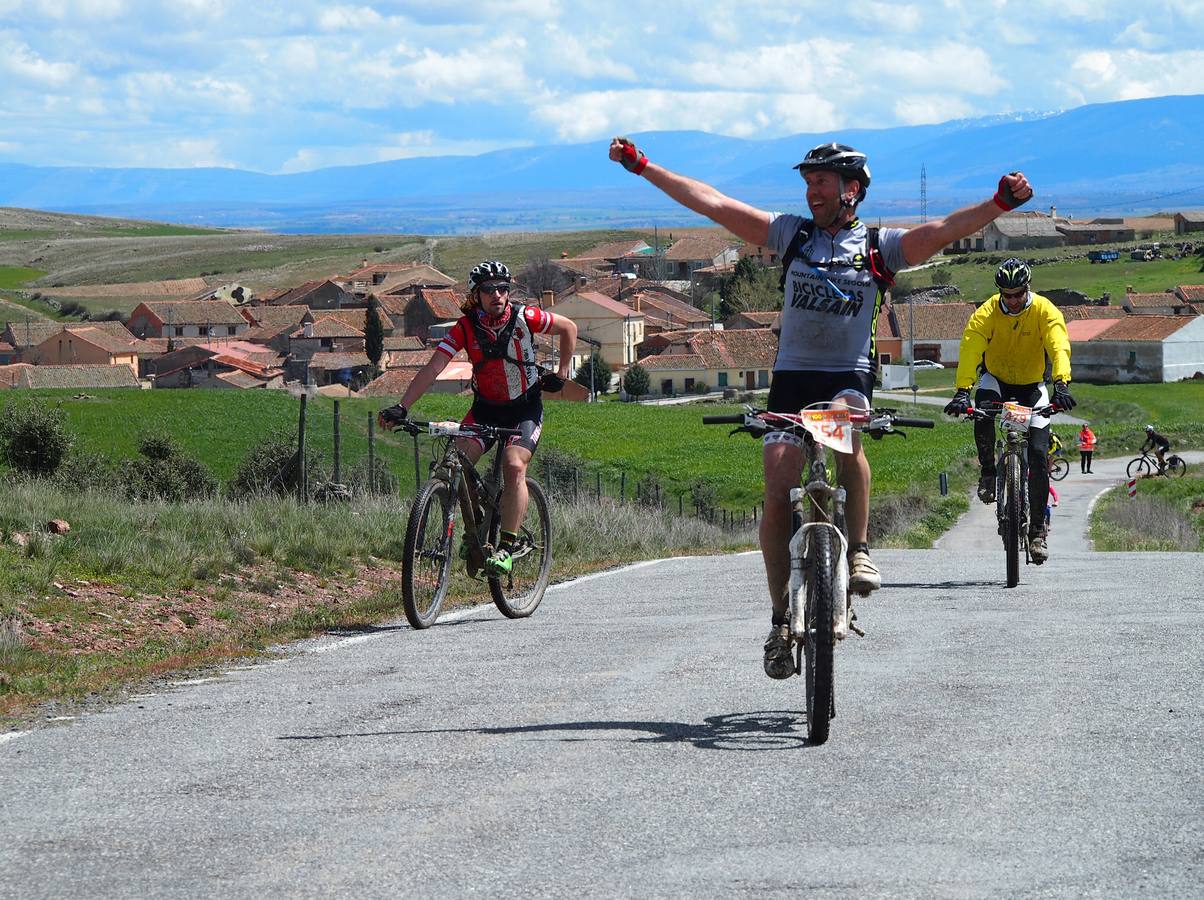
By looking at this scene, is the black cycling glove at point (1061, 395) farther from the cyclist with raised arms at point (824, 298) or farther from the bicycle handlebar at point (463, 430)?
the cyclist with raised arms at point (824, 298)

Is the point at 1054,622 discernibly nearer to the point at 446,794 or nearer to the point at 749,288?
the point at 446,794

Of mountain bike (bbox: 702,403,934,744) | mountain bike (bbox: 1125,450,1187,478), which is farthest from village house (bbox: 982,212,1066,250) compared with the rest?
mountain bike (bbox: 702,403,934,744)

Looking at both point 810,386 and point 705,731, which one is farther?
point 810,386

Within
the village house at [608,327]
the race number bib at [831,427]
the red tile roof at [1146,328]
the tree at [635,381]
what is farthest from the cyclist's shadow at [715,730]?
the village house at [608,327]

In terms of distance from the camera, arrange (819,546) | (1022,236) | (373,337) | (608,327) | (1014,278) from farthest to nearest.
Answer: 1. (1022,236)
2. (608,327)
3. (373,337)
4. (1014,278)
5. (819,546)

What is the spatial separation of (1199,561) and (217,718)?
10.4 m

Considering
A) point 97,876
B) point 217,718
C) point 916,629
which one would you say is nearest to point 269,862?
point 97,876

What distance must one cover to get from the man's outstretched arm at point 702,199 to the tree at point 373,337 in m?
123

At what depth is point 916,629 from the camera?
9406 millimetres

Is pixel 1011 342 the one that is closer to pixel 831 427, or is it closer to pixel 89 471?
pixel 831 427

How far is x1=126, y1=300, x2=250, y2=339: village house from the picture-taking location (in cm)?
15750

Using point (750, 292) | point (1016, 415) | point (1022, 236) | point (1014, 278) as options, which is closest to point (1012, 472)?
point (1016, 415)

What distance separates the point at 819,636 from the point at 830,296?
1.50 meters

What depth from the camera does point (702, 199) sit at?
6.86 m
